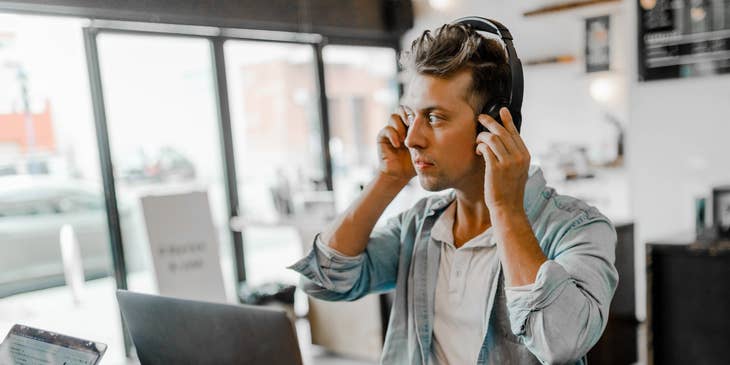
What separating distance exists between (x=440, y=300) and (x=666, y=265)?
1743 mm

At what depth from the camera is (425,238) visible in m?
1.26

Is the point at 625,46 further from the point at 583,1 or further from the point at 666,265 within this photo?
the point at 666,265

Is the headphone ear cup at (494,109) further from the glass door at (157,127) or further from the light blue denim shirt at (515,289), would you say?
the glass door at (157,127)

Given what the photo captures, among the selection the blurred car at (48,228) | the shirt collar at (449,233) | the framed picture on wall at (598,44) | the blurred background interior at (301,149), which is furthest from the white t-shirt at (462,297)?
the framed picture on wall at (598,44)

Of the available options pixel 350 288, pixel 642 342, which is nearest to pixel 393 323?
pixel 350 288

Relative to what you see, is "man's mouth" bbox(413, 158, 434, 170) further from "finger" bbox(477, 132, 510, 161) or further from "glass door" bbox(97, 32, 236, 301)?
"glass door" bbox(97, 32, 236, 301)

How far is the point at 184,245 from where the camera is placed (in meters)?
3.37

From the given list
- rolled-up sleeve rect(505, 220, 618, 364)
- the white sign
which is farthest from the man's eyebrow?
the white sign

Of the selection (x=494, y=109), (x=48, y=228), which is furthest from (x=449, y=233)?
(x=48, y=228)

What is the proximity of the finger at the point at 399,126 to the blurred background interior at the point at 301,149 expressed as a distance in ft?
3.14

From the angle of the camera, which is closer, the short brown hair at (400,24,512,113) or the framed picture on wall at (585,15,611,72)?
the short brown hair at (400,24,512,113)

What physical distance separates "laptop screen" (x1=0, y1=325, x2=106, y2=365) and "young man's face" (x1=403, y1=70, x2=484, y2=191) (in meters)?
0.66

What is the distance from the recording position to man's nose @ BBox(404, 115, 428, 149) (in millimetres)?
1096

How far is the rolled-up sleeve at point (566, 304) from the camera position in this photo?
0.87m
